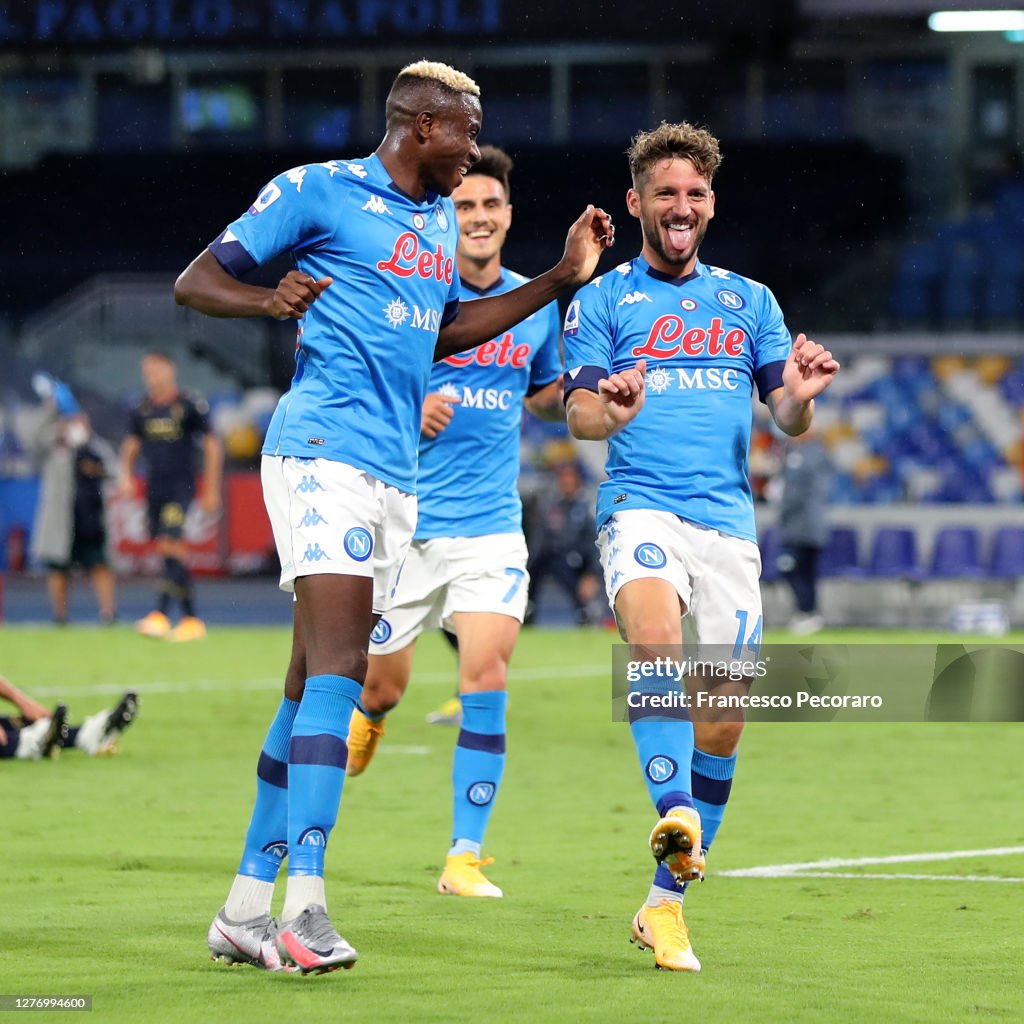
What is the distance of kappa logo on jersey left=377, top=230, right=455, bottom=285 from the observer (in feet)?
17.0

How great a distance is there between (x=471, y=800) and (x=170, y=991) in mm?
2058

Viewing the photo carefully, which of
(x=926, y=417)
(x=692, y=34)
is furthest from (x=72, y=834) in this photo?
(x=926, y=417)

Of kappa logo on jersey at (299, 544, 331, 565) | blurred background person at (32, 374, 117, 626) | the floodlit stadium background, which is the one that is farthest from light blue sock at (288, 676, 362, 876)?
the floodlit stadium background

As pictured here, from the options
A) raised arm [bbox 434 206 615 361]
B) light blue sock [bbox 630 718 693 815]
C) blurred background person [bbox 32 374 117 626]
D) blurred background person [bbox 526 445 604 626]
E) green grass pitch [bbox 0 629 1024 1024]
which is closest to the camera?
green grass pitch [bbox 0 629 1024 1024]

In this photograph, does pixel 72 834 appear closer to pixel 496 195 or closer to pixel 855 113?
pixel 496 195

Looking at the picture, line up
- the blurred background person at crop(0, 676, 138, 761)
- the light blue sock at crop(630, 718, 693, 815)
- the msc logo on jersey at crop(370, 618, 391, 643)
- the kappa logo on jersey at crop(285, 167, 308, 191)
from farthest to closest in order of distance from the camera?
the blurred background person at crop(0, 676, 138, 761)
the msc logo on jersey at crop(370, 618, 391, 643)
the light blue sock at crop(630, 718, 693, 815)
the kappa logo on jersey at crop(285, 167, 308, 191)

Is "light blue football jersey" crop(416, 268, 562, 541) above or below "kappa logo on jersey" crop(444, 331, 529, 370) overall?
below

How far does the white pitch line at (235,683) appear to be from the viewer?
13023mm

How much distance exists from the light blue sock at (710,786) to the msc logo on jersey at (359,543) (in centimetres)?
129

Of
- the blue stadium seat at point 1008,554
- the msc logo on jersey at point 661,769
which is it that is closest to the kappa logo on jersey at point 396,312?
the msc logo on jersey at point 661,769

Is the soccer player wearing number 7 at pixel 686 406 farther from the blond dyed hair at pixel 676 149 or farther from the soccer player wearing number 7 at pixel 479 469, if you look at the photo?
the soccer player wearing number 7 at pixel 479 469

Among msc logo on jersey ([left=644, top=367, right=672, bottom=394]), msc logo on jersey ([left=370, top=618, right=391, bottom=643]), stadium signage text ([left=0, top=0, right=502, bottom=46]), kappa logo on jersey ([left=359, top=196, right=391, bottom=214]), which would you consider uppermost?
stadium signage text ([left=0, top=0, right=502, bottom=46])

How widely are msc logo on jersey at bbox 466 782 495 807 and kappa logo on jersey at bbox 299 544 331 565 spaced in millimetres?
1834

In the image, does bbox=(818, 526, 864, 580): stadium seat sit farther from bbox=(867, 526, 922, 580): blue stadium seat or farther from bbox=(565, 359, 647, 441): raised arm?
bbox=(565, 359, 647, 441): raised arm
